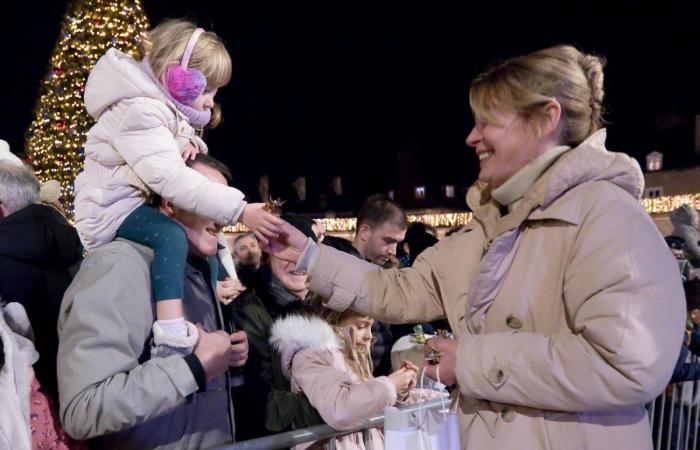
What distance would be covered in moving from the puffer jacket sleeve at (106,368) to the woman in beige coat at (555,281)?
2.84 ft

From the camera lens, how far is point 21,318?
221 centimetres

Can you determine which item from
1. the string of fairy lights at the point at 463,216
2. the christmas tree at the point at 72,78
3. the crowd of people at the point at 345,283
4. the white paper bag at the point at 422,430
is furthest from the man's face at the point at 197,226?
the string of fairy lights at the point at 463,216

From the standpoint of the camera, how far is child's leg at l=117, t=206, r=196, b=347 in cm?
223

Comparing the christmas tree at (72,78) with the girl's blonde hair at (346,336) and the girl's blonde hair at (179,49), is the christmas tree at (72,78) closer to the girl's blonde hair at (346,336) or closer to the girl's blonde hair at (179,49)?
the girl's blonde hair at (179,49)

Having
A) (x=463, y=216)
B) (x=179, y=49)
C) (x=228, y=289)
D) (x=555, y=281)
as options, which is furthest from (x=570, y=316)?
(x=463, y=216)

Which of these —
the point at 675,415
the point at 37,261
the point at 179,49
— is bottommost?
the point at 675,415

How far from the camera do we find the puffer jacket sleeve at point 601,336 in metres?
1.85

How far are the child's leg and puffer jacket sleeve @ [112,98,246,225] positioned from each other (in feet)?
0.37

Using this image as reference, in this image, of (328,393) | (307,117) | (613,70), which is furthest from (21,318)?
(307,117)

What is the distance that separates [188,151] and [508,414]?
171 cm

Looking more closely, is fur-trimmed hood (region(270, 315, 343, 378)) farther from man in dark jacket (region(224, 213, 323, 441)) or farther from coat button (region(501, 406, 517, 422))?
coat button (region(501, 406, 517, 422))

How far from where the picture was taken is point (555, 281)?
2.04 metres

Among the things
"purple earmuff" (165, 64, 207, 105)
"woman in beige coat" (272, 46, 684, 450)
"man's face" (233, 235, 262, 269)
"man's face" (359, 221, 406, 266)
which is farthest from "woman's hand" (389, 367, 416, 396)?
"man's face" (233, 235, 262, 269)

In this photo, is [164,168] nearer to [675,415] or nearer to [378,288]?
[378,288]
